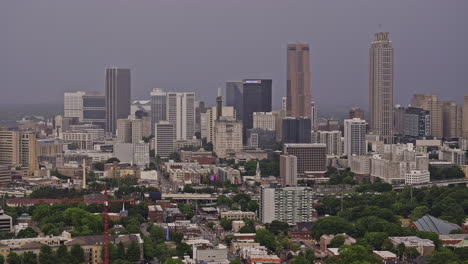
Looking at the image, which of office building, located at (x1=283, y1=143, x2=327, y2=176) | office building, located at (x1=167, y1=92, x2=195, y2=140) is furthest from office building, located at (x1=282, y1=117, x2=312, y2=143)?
office building, located at (x1=167, y1=92, x2=195, y2=140)

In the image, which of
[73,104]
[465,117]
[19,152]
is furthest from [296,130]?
[73,104]

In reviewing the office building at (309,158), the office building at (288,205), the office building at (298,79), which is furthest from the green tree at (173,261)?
the office building at (298,79)

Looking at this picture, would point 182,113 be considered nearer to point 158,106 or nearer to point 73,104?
point 158,106

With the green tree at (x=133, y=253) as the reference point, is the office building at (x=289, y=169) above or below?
above

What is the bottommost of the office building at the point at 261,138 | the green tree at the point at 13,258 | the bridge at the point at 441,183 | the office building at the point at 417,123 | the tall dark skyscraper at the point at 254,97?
the green tree at the point at 13,258

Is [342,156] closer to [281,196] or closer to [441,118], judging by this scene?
[441,118]

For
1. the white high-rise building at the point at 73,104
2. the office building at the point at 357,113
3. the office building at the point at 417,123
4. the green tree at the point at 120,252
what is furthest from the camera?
the white high-rise building at the point at 73,104

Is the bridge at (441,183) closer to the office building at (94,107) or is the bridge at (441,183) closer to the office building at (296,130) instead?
the office building at (296,130)
